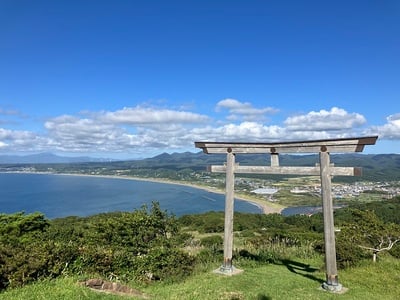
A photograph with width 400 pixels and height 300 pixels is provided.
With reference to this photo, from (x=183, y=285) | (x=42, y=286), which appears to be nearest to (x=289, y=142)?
(x=183, y=285)

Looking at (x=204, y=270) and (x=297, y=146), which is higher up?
(x=297, y=146)

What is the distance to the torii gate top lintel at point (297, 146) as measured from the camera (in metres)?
5.21

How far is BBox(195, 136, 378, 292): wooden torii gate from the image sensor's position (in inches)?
211

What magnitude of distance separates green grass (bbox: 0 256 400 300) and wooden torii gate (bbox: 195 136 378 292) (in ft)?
1.22

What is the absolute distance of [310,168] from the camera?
5820 millimetres

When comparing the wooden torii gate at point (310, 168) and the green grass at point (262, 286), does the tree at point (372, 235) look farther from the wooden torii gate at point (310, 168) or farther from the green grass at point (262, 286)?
the wooden torii gate at point (310, 168)

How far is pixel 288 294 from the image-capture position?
204 inches

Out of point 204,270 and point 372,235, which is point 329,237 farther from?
point 372,235

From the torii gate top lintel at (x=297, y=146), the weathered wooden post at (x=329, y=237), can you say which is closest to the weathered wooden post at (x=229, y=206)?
the torii gate top lintel at (x=297, y=146)

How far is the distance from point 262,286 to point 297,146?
2.47m

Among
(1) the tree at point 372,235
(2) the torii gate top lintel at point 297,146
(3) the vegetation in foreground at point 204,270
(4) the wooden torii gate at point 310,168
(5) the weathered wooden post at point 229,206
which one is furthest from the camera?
(1) the tree at point 372,235

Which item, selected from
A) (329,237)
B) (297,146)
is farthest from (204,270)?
(297,146)

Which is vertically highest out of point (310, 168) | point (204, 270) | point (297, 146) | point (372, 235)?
point (297, 146)

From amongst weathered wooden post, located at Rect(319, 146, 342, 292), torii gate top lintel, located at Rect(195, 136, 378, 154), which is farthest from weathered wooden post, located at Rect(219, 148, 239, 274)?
weathered wooden post, located at Rect(319, 146, 342, 292)
